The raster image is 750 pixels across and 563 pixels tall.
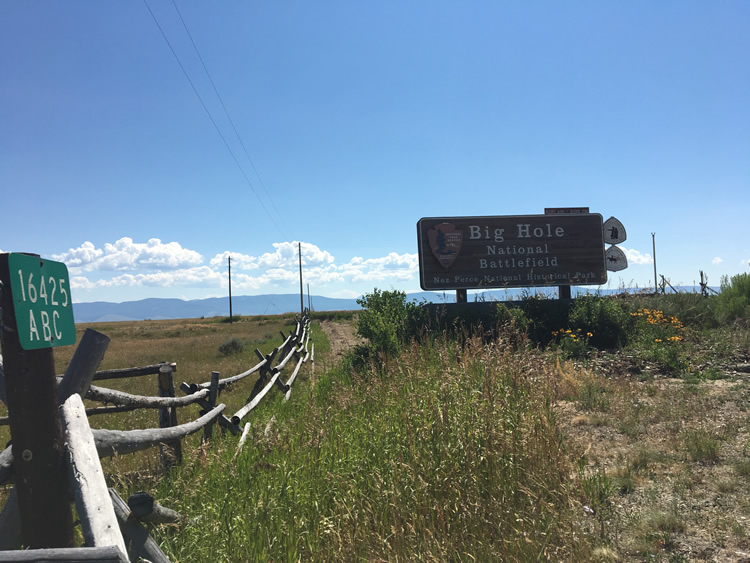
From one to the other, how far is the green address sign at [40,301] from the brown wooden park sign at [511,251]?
40.0 ft

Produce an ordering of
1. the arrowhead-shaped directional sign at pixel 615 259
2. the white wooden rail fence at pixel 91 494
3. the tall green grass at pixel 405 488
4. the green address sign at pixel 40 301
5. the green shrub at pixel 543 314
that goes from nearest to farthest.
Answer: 1. the white wooden rail fence at pixel 91 494
2. the green address sign at pixel 40 301
3. the tall green grass at pixel 405 488
4. the green shrub at pixel 543 314
5. the arrowhead-shaped directional sign at pixel 615 259

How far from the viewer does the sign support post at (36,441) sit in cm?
189

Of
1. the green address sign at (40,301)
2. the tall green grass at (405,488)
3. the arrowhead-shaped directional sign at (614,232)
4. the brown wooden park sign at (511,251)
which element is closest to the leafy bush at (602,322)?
the brown wooden park sign at (511,251)

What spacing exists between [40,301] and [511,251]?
13.5 m

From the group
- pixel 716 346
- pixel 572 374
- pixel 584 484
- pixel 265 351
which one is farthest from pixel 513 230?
pixel 265 351

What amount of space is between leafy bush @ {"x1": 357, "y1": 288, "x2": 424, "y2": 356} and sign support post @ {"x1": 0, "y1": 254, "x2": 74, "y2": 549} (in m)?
8.25

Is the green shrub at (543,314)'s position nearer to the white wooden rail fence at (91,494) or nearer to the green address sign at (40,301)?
the white wooden rail fence at (91,494)

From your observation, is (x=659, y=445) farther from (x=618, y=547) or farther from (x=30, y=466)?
(x=30, y=466)

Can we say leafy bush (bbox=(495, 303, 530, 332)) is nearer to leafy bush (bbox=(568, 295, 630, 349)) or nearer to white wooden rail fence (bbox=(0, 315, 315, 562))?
leafy bush (bbox=(568, 295, 630, 349))

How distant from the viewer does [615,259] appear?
1483 cm

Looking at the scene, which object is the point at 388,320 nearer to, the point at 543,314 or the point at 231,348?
the point at 543,314

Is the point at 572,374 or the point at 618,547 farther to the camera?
the point at 572,374

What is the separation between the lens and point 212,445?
17.7 ft

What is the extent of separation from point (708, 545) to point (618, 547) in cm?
69
